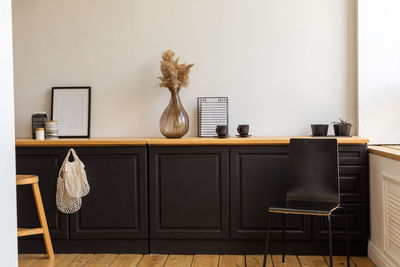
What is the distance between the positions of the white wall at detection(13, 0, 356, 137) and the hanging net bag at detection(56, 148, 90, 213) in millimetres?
583

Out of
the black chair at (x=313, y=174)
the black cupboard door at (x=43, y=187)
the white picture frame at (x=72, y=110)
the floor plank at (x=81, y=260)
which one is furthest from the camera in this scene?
the white picture frame at (x=72, y=110)

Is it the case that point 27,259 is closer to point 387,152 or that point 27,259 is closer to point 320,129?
point 320,129

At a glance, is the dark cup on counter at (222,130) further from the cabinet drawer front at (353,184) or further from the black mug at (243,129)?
the cabinet drawer front at (353,184)

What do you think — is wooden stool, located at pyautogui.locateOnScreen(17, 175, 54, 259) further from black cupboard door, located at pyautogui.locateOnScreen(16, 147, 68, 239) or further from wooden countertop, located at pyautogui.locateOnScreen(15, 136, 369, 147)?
wooden countertop, located at pyautogui.locateOnScreen(15, 136, 369, 147)

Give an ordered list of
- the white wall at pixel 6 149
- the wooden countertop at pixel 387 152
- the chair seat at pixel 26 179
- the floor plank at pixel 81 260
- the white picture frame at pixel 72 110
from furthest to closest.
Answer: the white picture frame at pixel 72 110 → the floor plank at pixel 81 260 → the chair seat at pixel 26 179 → the wooden countertop at pixel 387 152 → the white wall at pixel 6 149

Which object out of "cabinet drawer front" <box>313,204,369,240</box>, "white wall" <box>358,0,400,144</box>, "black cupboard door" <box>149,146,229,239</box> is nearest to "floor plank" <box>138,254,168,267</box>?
"black cupboard door" <box>149,146,229,239</box>

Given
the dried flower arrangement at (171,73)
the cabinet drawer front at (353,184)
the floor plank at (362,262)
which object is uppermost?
the dried flower arrangement at (171,73)

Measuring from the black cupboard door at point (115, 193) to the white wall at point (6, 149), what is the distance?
1.77 metres

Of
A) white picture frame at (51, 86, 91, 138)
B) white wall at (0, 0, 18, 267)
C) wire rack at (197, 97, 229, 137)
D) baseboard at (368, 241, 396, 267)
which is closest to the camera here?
white wall at (0, 0, 18, 267)

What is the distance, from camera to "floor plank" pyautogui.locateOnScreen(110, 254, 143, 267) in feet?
10.7

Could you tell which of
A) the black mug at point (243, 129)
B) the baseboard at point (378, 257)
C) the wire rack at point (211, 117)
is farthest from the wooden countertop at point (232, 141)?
the baseboard at point (378, 257)

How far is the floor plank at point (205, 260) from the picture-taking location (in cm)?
324

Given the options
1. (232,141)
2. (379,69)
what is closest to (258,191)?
(232,141)

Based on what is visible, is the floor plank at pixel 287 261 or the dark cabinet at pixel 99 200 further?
the dark cabinet at pixel 99 200
